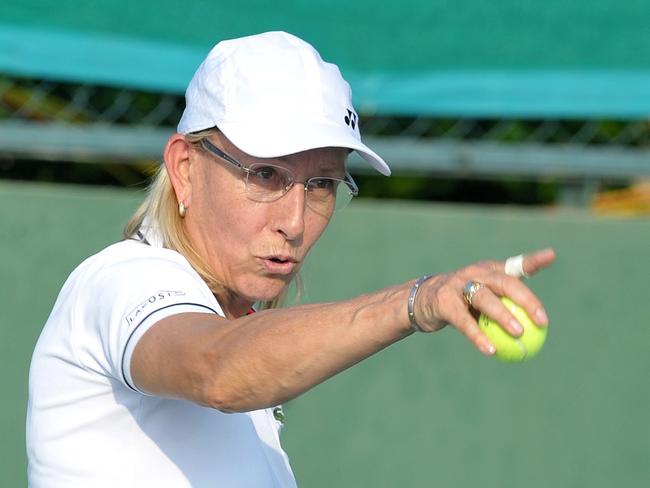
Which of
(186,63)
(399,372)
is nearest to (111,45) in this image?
(186,63)

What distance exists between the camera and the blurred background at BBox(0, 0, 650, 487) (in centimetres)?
355

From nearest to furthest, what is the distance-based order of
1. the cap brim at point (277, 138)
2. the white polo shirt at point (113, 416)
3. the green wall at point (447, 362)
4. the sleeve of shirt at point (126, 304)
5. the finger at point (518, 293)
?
the finger at point (518, 293)
the sleeve of shirt at point (126, 304)
the white polo shirt at point (113, 416)
the cap brim at point (277, 138)
the green wall at point (447, 362)

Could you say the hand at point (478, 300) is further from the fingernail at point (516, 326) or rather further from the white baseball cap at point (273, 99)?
the white baseball cap at point (273, 99)

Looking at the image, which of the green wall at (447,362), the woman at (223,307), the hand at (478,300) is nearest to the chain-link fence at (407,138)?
the green wall at (447,362)

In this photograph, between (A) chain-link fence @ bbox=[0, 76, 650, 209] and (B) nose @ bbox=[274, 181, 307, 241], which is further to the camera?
(A) chain-link fence @ bbox=[0, 76, 650, 209]

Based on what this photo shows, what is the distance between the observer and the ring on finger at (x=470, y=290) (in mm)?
1351

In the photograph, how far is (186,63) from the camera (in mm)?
3645

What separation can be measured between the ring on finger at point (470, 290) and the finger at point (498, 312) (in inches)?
0.6

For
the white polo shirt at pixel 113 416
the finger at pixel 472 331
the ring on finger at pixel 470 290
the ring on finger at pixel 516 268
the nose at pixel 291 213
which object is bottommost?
the white polo shirt at pixel 113 416

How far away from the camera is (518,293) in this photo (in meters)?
1.32

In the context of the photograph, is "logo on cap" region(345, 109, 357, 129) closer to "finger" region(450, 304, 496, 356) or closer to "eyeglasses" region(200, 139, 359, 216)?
"eyeglasses" region(200, 139, 359, 216)

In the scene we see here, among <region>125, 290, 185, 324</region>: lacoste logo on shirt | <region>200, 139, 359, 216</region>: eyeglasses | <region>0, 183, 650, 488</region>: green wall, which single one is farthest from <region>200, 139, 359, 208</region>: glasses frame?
<region>0, 183, 650, 488</region>: green wall

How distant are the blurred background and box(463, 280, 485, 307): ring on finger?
7.18 ft

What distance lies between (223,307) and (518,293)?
87 centimetres
